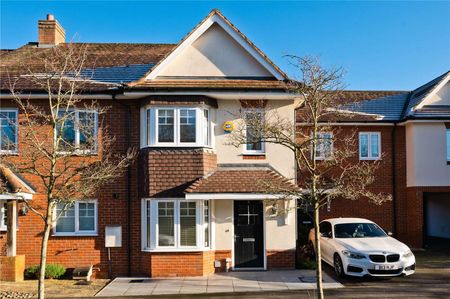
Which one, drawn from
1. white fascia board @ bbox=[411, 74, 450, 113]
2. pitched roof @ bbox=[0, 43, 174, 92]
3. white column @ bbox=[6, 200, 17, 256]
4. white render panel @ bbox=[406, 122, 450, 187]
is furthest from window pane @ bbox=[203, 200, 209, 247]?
white fascia board @ bbox=[411, 74, 450, 113]

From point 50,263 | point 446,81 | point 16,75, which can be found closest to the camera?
point 50,263

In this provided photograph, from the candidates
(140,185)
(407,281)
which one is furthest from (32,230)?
(407,281)

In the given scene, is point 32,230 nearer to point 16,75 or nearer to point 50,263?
point 50,263

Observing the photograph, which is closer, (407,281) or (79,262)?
(407,281)

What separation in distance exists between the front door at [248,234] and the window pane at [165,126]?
299 centimetres

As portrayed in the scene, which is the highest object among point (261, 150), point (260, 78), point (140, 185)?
point (260, 78)

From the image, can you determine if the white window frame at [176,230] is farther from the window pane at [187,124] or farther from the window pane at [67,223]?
the window pane at [67,223]

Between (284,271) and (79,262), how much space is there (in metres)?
6.40

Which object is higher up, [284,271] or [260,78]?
[260,78]

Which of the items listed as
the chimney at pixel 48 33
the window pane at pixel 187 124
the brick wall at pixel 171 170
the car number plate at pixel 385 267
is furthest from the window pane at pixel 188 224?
the chimney at pixel 48 33

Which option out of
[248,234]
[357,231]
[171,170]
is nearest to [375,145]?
[357,231]

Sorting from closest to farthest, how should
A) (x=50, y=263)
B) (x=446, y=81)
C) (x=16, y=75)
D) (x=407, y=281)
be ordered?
(x=407, y=281) → (x=50, y=263) → (x=16, y=75) → (x=446, y=81)

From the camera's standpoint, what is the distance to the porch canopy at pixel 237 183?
48.7 feet

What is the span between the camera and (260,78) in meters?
16.2
